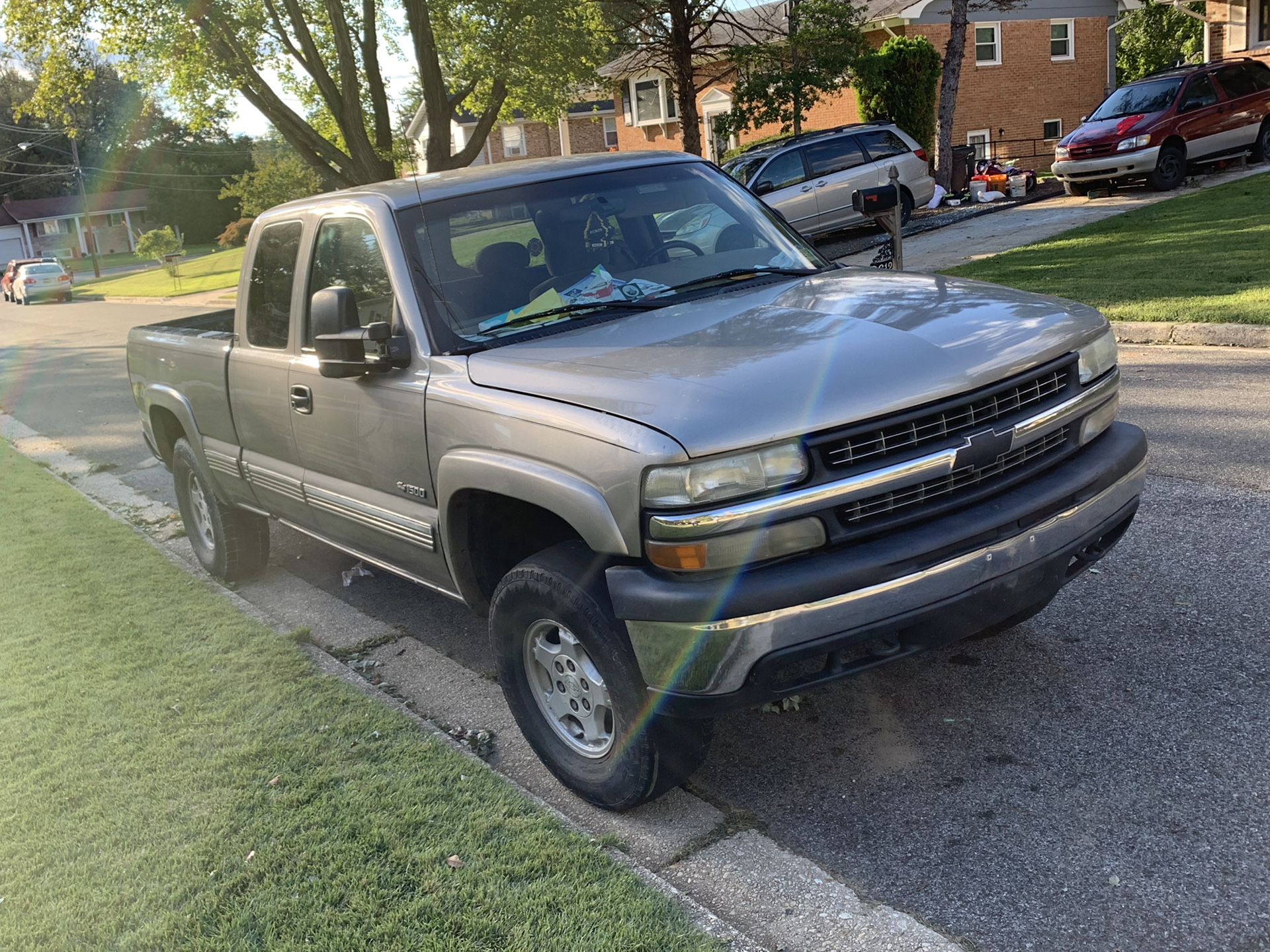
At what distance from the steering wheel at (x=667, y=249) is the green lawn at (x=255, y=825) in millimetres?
2001

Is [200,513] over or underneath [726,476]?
underneath

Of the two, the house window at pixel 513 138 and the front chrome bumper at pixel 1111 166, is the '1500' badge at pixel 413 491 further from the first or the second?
the house window at pixel 513 138

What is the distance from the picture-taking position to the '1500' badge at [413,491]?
3969 mm

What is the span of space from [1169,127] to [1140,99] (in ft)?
3.29

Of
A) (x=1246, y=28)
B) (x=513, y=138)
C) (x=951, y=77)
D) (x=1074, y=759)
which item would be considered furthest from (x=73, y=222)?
(x=1074, y=759)

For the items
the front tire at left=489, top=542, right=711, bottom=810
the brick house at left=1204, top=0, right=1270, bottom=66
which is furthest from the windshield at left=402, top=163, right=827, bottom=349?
the brick house at left=1204, top=0, right=1270, bottom=66

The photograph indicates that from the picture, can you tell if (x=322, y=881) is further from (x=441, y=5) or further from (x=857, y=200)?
(x=441, y=5)

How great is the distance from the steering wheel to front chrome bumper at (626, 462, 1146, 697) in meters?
1.78

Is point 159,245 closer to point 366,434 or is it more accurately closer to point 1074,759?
point 366,434

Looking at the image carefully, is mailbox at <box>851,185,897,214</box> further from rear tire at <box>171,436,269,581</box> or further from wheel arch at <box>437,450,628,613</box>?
rear tire at <box>171,436,269,581</box>

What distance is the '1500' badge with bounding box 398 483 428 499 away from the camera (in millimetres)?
3969

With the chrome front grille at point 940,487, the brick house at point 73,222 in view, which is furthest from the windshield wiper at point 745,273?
the brick house at point 73,222

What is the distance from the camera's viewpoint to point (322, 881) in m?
3.18

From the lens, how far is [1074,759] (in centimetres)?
343
